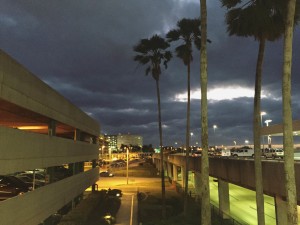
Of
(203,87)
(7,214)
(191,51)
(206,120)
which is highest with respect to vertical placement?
(191,51)

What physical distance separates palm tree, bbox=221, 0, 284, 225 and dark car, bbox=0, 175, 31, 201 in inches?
526

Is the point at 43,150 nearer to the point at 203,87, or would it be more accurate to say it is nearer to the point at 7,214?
the point at 7,214

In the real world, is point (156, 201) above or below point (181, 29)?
below

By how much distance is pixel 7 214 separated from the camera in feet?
50.3

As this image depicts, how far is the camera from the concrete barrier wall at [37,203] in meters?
15.6

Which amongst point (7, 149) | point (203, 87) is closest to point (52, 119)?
point (7, 149)

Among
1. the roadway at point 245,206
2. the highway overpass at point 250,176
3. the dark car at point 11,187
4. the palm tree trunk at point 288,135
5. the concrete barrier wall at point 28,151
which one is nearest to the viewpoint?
the palm tree trunk at point 288,135

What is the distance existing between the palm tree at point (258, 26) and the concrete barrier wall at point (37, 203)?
37.8 ft

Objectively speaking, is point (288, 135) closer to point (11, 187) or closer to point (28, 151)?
point (28, 151)

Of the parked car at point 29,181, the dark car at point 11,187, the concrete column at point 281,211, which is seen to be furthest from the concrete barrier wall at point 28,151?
the concrete column at point 281,211

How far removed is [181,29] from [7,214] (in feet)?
80.2

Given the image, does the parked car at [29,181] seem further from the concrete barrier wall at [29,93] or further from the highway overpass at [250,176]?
the highway overpass at [250,176]

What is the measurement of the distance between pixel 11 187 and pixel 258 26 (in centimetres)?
1688

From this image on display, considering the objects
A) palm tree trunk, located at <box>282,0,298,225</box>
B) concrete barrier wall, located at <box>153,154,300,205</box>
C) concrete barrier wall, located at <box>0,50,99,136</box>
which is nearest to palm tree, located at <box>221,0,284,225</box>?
concrete barrier wall, located at <box>153,154,300,205</box>
